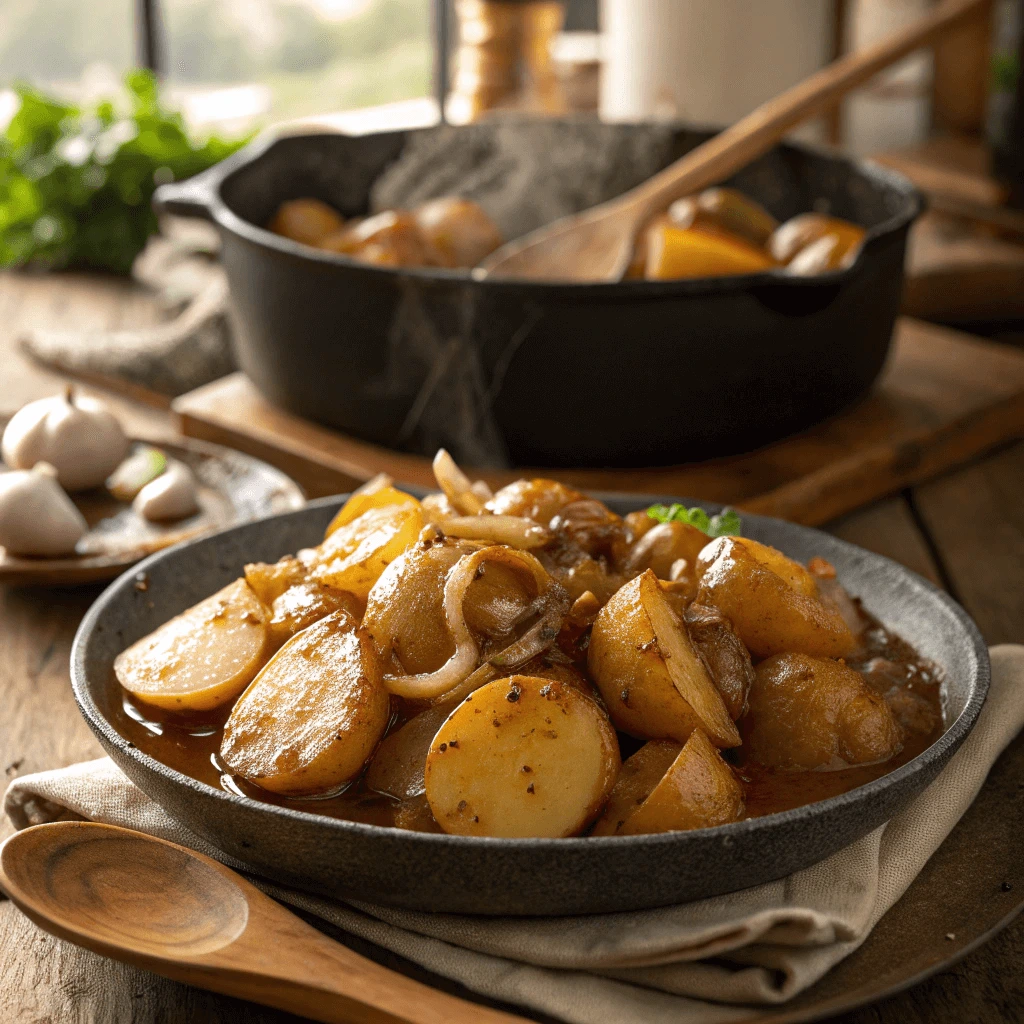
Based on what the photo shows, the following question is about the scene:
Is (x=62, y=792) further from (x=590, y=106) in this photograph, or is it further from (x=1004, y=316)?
(x=590, y=106)

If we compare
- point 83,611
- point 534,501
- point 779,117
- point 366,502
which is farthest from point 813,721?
point 779,117

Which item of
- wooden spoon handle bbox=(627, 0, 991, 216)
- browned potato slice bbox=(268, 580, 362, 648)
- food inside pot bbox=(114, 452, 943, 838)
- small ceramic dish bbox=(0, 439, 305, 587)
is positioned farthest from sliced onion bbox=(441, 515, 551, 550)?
wooden spoon handle bbox=(627, 0, 991, 216)

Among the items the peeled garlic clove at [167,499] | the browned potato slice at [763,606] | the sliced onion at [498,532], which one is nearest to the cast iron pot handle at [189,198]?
the peeled garlic clove at [167,499]

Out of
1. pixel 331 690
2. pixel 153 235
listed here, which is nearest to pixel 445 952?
pixel 331 690

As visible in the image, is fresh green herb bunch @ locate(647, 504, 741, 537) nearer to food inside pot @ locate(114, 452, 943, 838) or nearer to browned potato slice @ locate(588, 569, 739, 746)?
food inside pot @ locate(114, 452, 943, 838)

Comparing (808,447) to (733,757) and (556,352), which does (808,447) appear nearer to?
(556,352)
